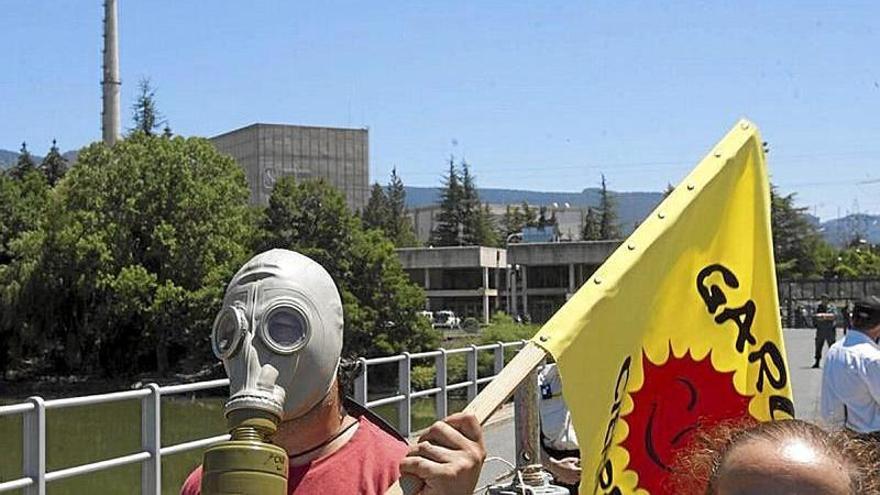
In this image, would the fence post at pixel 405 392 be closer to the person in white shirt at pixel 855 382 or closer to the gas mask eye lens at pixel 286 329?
the person in white shirt at pixel 855 382

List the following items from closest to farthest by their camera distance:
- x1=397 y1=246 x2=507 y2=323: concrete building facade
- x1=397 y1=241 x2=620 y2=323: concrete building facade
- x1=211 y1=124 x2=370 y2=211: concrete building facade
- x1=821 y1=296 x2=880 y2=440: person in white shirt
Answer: x1=821 y1=296 x2=880 y2=440: person in white shirt < x1=397 y1=241 x2=620 y2=323: concrete building facade < x1=397 y1=246 x2=507 y2=323: concrete building facade < x1=211 y1=124 x2=370 y2=211: concrete building facade

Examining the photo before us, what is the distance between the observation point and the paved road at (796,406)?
10.5m

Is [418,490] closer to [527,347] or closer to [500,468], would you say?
[527,347]

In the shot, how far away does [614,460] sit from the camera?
3043 millimetres

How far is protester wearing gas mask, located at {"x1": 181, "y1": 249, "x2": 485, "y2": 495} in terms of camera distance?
1916mm

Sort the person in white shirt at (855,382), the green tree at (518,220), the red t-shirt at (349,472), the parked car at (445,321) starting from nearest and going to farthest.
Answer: the red t-shirt at (349,472) < the person in white shirt at (855,382) < the parked car at (445,321) < the green tree at (518,220)

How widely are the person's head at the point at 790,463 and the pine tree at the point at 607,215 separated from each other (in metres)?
127

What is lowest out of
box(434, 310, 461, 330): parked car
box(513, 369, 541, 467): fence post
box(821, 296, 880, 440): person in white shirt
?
box(434, 310, 461, 330): parked car

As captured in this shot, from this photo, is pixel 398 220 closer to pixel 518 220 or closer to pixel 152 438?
pixel 518 220

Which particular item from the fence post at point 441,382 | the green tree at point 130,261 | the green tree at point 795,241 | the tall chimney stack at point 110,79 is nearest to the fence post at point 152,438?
the fence post at point 441,382

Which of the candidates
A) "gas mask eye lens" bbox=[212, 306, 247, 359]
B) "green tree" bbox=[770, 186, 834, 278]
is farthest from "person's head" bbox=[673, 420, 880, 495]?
"green tree" bbox=[770, 186, 834, 278]

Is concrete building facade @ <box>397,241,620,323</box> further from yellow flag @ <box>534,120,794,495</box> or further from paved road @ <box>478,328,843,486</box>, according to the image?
yellow flag @ <box>534,120,794,495</box>

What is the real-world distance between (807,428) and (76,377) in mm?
56206

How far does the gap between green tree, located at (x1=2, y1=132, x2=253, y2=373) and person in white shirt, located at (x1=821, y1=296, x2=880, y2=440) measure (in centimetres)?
4670
